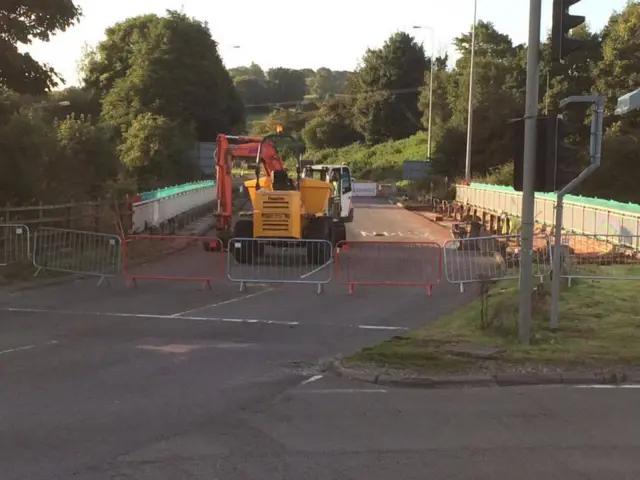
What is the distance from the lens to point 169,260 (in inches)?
818

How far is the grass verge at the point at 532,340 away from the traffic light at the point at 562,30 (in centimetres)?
356

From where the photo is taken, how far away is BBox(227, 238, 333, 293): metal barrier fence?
16875 millimetres

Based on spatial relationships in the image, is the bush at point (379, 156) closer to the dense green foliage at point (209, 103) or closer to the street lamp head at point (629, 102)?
the dense green foliage at point (209, 103)

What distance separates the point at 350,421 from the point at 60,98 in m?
66.6

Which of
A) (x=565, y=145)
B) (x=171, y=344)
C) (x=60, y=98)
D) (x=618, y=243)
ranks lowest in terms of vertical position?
(x=171, y=344)

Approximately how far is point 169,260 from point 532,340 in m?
12.9

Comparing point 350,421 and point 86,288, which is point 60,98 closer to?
point 86,288

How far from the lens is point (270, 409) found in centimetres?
696

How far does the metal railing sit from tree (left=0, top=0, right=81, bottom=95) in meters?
13.7

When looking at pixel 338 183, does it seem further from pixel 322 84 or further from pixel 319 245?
pixel 322 84

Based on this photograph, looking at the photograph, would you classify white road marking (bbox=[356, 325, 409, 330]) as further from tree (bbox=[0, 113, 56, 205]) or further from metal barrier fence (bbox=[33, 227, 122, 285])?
tree (bbox=[0, 113, 56, 205])

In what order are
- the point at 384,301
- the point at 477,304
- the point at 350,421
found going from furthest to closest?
the point at 384,301 → the point at 477,304 → the point at 350,421

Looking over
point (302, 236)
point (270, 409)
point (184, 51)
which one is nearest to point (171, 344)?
point (270, 409)

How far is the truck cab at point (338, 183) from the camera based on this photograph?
80.8 ft
